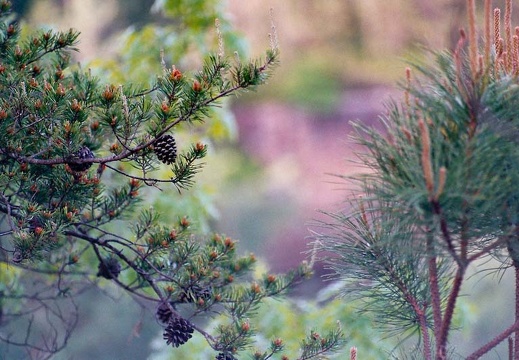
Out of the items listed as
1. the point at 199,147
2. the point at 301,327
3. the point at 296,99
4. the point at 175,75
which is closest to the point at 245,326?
the point at 199,147

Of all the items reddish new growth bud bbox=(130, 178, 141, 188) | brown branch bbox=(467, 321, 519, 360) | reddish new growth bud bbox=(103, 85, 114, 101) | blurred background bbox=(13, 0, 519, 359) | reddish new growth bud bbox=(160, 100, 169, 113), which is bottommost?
brown branch bbox=(467, 321, 519, 360)

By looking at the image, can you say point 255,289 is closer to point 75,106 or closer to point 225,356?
point 225,356

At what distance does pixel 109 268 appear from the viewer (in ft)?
3.85

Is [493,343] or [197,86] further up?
[197,86]

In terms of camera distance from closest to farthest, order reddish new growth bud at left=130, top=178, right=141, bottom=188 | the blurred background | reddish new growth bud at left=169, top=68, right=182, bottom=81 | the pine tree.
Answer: the pine tree < reddish new growth bud at left=169, top=68, right=182, bottom=81 < reddish new growth bud at left=130, top=178, right=141, bottom=188 < the blurred background

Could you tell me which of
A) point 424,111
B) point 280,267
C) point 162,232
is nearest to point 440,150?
point 424,111

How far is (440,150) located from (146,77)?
1327 millimetres

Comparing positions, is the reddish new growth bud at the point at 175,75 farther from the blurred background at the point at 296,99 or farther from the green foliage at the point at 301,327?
the blurred background at the point at 296,99

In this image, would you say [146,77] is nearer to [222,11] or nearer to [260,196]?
[222,11]

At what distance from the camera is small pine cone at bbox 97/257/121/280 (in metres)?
1.17

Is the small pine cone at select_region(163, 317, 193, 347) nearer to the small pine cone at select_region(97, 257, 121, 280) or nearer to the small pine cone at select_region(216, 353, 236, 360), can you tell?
the small pine cone at select_region(216, 353, 236, 360)

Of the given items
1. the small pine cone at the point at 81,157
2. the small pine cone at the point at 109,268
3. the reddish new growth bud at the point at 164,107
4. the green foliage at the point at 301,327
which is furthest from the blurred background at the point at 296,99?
the reddish new growth bud at the point at 164,107

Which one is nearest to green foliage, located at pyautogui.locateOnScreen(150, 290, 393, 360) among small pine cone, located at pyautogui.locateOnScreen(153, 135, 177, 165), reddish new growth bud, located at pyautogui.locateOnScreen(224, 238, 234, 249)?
reddish new growth bud, located at pyautogui.locateOnScreen(224, 238, 234, 249)

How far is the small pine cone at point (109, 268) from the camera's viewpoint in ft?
3.84
